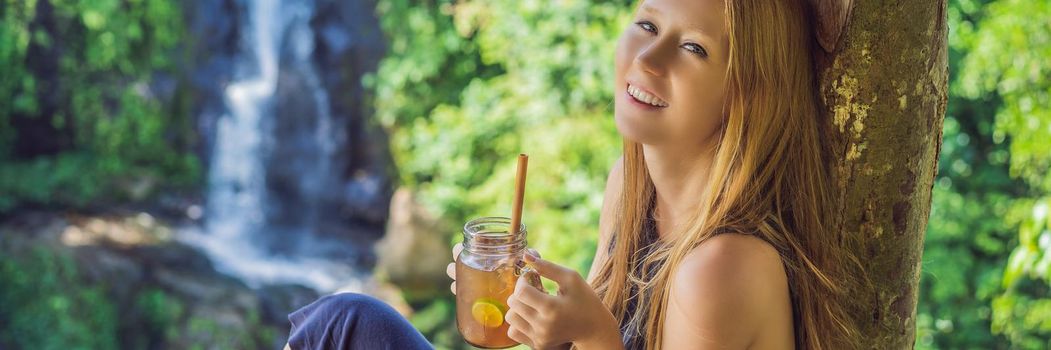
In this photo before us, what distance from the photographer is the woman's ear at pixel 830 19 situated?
119 centimetres

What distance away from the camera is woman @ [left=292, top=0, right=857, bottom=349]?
1127 millimetres

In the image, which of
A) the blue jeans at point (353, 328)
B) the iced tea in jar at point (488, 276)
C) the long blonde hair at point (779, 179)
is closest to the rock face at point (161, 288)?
the blue jeans at point (353, 328)

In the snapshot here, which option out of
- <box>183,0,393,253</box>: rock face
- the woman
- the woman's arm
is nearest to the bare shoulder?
the woman

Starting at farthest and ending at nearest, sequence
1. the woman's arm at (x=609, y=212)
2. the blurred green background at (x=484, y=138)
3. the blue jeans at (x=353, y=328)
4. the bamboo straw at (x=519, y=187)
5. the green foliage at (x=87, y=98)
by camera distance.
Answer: the green foliage at (x=87, y=98) < the blurred green background at (x=484, y=138) < the woman's arm at (x=609, y=212) < the blue jeans at (x=353, y=328) < the bamboo straw at (x=519, y=187)

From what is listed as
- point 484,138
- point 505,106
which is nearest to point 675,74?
point 505,106

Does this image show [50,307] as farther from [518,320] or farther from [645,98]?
[645,98]

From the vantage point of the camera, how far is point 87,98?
686 centimetres

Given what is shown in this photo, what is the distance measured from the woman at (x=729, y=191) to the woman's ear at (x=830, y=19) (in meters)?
0.02

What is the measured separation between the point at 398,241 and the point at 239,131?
6.90 feet

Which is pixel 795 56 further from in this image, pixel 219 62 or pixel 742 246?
pixel 219 62

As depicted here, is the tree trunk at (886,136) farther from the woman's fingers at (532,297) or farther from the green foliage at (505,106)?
the green foliage at (505,106)

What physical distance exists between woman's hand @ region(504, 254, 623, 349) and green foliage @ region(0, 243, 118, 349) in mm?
5392

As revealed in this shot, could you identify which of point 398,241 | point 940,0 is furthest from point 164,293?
point 940,0

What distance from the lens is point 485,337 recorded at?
1290 mm
